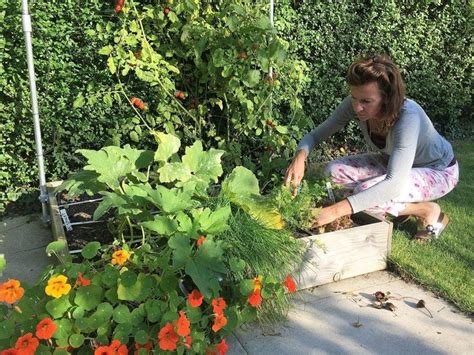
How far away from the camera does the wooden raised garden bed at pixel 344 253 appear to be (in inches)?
105

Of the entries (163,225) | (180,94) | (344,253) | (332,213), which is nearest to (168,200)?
(163,225)

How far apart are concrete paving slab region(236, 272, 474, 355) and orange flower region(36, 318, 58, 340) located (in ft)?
2.84

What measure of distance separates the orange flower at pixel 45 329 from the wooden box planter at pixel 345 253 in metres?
1.30

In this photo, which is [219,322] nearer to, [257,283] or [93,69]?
[257,283]

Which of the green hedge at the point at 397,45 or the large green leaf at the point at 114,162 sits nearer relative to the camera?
the large green leaf at the point at 114,162

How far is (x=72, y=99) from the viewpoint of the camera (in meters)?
3.84

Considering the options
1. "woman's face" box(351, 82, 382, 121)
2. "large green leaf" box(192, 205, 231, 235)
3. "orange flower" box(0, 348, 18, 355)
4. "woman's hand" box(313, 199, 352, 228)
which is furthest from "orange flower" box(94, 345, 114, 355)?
"woman's face" box(351, 82, 382, 121)

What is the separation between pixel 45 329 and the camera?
1.80m

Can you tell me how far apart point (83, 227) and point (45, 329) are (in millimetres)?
1487

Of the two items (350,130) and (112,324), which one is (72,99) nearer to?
(112,324)

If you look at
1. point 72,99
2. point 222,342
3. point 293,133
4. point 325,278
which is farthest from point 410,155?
point 72,99

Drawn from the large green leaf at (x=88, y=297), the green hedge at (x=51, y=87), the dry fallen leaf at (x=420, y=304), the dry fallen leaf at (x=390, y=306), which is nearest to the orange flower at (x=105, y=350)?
the large green leaf at (x=88, y=297)

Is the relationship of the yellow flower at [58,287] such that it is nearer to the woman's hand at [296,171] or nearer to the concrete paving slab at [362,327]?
the concrete paving slab at [362,327]

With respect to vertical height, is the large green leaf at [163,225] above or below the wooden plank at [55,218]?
above
